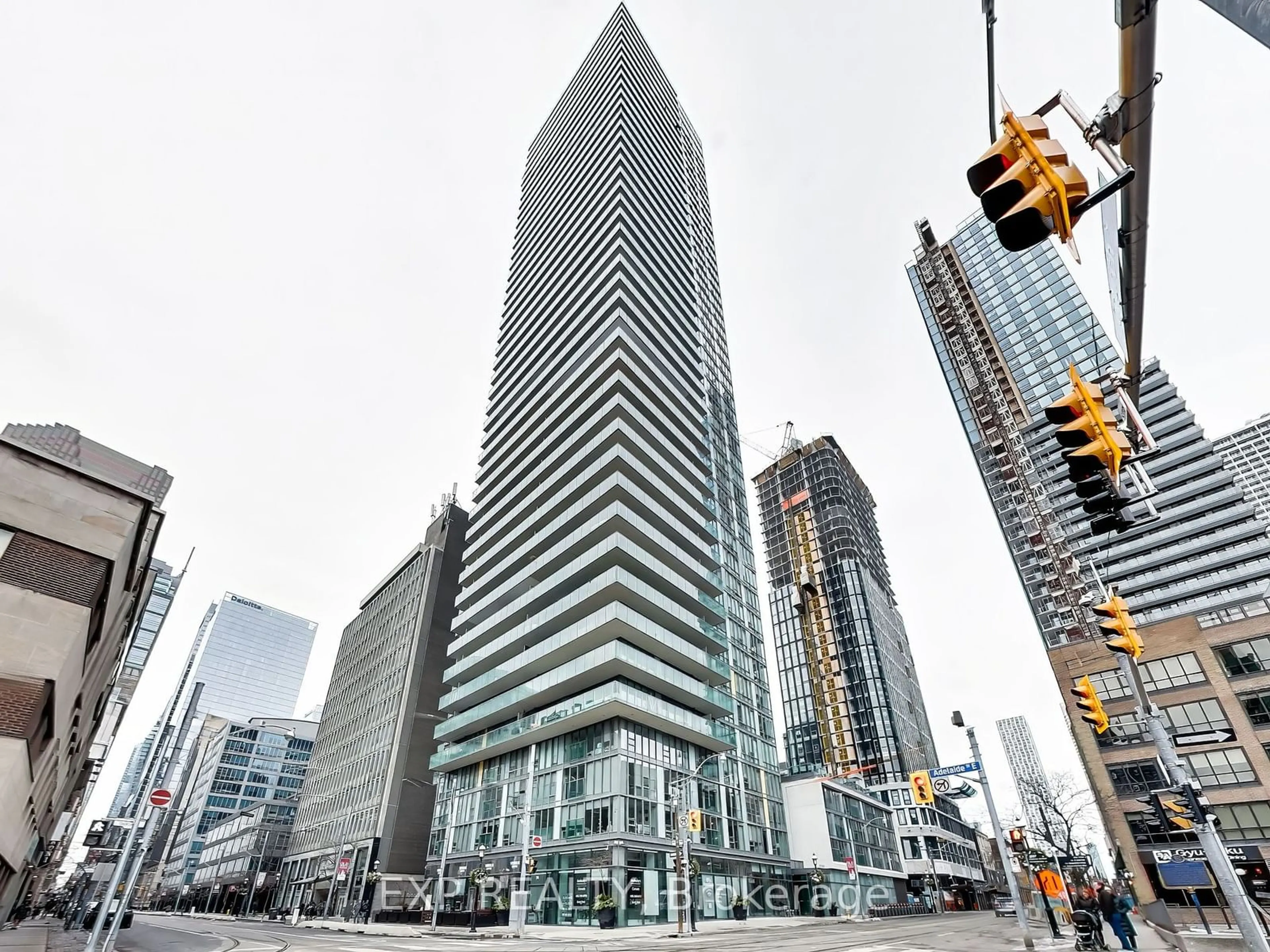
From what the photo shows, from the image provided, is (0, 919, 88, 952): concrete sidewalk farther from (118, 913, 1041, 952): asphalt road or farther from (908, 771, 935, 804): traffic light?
(908, 771, 935, 804): traffic light

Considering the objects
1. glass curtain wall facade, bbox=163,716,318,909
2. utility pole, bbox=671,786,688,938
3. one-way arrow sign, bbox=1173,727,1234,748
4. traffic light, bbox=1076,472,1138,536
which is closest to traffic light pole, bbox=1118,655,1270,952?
one-way arrow sign, bbox=1173,727,1234,748

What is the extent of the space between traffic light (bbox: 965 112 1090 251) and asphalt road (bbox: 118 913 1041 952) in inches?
925

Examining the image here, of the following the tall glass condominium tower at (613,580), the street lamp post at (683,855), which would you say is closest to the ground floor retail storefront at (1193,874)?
the street lamp post at (683,855)

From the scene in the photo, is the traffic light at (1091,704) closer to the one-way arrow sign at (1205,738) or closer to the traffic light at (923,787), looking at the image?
the one-way arrow sign at (1205,738)

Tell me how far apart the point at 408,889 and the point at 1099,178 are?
2858 inches

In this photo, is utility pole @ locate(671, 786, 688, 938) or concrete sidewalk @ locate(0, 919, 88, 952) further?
utility pole @ locate(671, 786, 688, 938)

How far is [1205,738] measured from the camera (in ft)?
45.2

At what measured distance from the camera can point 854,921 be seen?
49469 mm

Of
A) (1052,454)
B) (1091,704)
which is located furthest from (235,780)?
(1052,454)

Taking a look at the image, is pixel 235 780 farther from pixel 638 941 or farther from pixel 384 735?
pixel 638 941

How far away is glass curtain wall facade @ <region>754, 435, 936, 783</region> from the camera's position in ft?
332

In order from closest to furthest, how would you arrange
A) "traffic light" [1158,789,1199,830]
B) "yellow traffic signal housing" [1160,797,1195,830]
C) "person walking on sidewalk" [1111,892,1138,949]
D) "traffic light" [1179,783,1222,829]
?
"traffic light" [1179,783,1222,829]
"traffic light" [1158,789,1199,830]
"yellow traffic signal housing" [1160,797,1195,830]
"person walking on sidewalk" [1111,892,1138,949]

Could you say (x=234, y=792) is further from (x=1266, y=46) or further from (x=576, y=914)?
(x=1266, y=46)

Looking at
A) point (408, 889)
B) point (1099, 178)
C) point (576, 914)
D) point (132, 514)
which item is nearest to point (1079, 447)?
point (1099, 178)
